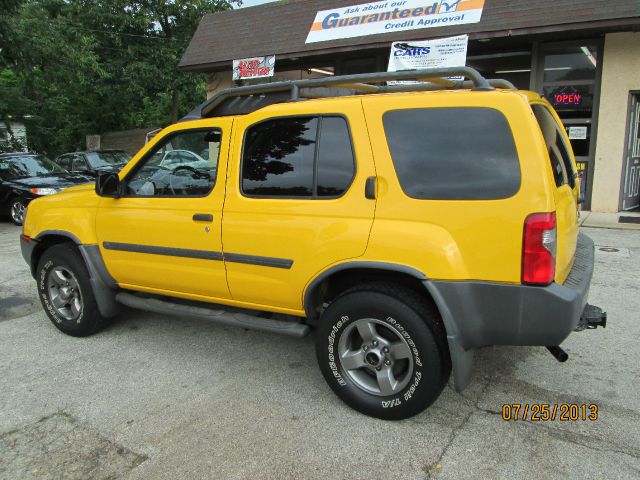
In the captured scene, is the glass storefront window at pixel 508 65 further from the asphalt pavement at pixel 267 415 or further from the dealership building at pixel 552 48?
the asphalt pavement at pixel 267 415

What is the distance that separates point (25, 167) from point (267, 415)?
11.5 meters

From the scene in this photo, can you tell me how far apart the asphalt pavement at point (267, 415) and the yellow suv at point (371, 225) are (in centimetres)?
33

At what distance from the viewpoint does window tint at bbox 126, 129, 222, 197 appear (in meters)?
3.74

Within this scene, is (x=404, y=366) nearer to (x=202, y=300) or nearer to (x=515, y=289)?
(x=515, y=289)

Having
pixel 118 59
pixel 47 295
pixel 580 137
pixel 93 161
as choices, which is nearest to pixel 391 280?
pixel 47 295

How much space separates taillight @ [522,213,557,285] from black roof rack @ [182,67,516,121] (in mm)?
1008

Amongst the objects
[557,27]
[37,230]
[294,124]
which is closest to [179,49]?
[557,27]

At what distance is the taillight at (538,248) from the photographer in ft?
8.59

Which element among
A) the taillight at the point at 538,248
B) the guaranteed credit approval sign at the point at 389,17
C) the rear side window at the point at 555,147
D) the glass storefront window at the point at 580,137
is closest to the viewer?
the taillight at the point at 538,248

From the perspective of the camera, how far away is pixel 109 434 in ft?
10.0

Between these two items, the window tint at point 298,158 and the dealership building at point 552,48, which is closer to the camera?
the window tint at point 298,158

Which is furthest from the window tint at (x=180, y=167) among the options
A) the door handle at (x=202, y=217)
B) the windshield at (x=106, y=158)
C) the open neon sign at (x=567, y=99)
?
the windshield at (x=106, y=158)

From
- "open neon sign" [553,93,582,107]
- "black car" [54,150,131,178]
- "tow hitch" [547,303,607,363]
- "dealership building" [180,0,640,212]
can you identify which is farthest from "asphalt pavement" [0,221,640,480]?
"black car" [54,150,131,178]

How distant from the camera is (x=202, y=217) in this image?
362cm
